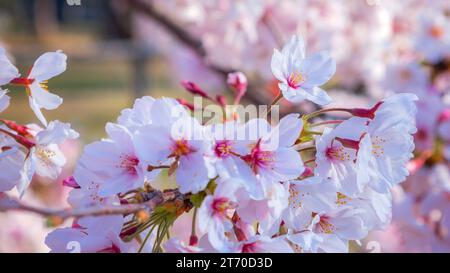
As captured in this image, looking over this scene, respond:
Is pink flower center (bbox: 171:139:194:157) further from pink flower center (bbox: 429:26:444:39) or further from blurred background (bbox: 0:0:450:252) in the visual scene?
Answer: pink flower center (bbox: 429:26:444:39)

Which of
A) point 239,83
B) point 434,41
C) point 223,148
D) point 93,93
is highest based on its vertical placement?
point 93,93

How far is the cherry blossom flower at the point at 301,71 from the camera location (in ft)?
2.48

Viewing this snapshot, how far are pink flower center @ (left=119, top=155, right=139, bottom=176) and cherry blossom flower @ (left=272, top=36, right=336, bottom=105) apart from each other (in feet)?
0.61

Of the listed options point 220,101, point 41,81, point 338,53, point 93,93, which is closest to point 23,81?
point 41,81

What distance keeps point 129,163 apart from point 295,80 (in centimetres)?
22

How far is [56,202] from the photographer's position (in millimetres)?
2516

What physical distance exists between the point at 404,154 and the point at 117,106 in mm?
8045

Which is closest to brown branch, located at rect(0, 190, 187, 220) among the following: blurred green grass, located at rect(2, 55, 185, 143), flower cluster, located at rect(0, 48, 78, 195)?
flower cluster, located at rect(0, 48, 78, 195)

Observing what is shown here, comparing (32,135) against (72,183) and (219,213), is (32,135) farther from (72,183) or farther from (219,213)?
(219,213)

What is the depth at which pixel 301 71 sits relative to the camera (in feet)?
2.57

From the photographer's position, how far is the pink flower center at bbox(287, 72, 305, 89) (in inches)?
30.3

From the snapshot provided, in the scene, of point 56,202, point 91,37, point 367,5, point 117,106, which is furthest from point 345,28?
point 91,37

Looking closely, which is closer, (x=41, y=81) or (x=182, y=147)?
(x=182, y=147)

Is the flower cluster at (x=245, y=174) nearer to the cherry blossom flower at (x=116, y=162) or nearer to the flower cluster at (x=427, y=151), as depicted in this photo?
the cherry blossom flower at (x=116, y=162)
